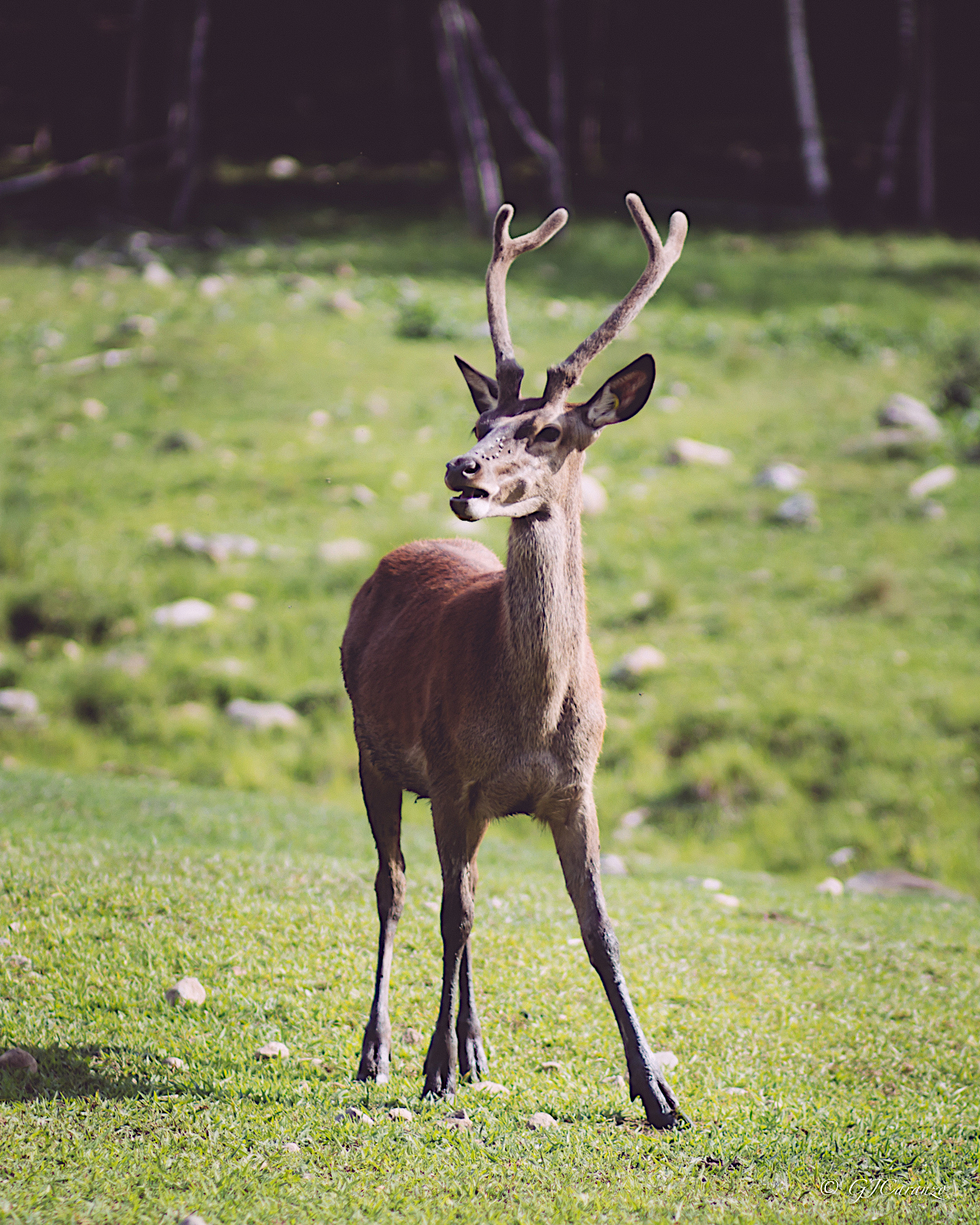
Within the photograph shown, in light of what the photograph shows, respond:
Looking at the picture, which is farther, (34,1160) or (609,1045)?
(609,1045)

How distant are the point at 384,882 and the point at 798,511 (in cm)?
1175

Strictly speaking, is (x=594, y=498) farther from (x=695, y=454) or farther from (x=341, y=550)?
(x=341, y=550)

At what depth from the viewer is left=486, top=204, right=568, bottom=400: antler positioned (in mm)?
5250

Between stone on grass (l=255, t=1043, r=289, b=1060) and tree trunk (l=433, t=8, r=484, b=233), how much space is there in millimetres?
22757

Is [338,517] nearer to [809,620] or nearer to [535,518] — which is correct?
[809,620]

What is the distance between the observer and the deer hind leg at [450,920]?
211 inches

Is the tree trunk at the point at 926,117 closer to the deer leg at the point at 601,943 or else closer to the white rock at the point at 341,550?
the white rock at the point at 341,550

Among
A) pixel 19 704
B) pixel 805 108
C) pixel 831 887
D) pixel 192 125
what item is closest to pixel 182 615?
pixel 19 704

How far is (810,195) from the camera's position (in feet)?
92.0

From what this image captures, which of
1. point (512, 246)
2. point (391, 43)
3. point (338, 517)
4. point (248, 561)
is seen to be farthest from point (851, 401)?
point (391, 43)

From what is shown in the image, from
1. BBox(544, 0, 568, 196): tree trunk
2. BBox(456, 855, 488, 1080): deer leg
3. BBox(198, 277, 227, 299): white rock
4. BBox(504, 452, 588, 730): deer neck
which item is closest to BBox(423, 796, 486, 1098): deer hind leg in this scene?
BBox(456, 855, 488, 1080): deer leg

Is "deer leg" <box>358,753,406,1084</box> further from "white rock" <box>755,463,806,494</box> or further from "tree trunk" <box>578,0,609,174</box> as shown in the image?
"tree trunk" <box>578,0,609,174</box>

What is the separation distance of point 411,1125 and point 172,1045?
4.13 feet

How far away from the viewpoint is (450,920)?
17.7ft
